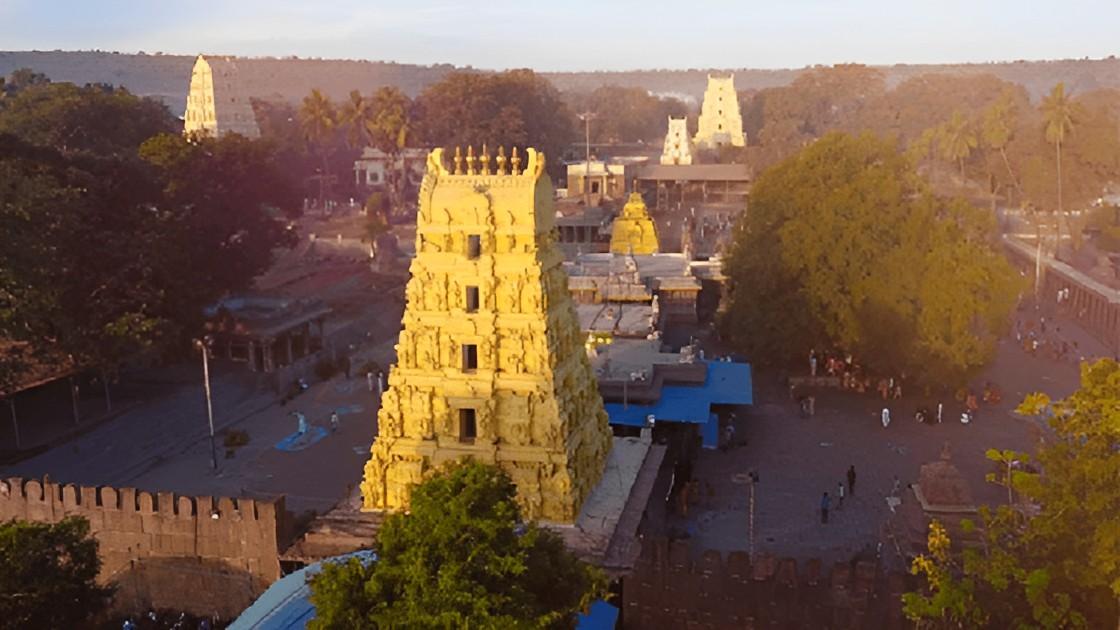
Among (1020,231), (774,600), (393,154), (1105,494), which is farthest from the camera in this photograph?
(393,154)

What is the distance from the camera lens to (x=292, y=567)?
59.3ft

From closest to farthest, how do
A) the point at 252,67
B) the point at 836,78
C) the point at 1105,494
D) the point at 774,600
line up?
the point at 1105,494
the point at 774,600
the point at 836,78
the point at 252,67

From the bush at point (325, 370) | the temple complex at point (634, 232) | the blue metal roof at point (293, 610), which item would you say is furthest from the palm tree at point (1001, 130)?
the blue metal roof at point (293, 610)

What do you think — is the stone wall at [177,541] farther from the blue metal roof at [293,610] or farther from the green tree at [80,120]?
the green tree at [80,120]

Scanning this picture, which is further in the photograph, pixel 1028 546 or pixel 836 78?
pixel 836 78

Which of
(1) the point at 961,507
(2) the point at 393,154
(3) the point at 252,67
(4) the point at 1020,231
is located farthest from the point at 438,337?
(3) the point at 252,67

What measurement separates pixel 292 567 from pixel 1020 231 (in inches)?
2067

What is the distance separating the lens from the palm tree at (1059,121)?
51.3m

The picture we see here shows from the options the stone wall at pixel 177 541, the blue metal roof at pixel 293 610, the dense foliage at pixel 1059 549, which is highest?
the dense foliage at pixel 1059 549

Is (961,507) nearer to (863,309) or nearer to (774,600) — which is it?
(774,600)

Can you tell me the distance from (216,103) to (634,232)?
37.5 m

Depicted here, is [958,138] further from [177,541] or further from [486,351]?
[177,541]

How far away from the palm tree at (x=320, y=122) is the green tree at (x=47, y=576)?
60.0 metres

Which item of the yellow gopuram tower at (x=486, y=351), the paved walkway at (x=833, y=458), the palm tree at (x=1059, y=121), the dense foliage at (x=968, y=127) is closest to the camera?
the yellow gopuram tower at (x=486, y=351)
